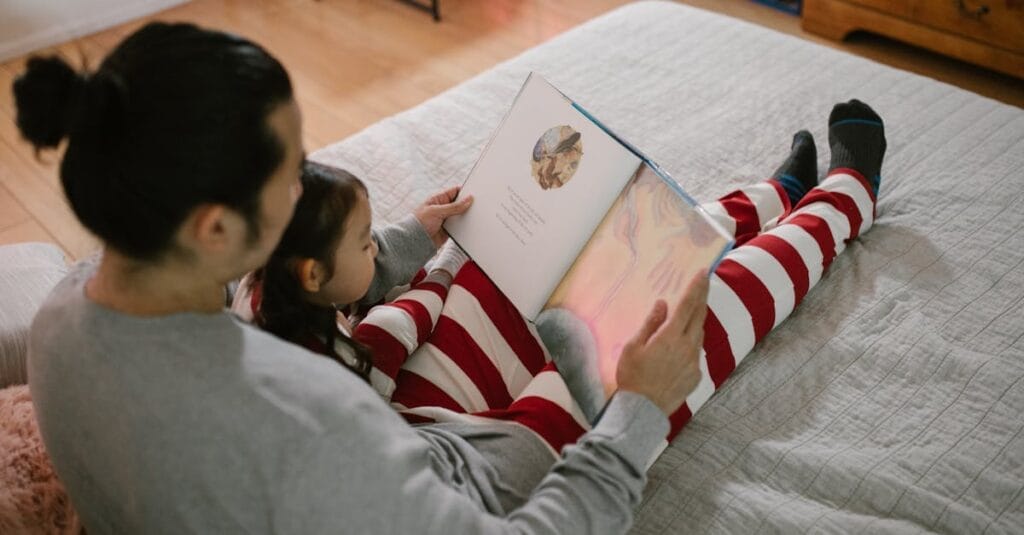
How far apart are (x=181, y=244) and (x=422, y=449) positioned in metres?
0.25

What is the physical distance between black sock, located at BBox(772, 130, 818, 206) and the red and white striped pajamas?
0.38 feet

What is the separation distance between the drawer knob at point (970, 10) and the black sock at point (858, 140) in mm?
948

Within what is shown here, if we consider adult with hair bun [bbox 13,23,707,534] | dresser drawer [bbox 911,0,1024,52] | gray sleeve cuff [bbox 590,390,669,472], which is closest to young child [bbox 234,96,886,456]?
gray sleeve cuff [bbox 590,390,669,472]

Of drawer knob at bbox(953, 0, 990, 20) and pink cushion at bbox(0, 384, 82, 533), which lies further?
drawer knob at bbox(953, 0, 990, 20)

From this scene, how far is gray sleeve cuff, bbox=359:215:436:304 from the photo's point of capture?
1.14 meters

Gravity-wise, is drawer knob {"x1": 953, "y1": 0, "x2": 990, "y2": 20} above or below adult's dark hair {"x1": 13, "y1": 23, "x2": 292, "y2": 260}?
above

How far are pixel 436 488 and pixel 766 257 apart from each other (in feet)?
1.94

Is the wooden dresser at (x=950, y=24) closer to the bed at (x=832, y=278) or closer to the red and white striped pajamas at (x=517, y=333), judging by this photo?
the bed at (x=832, y=278)

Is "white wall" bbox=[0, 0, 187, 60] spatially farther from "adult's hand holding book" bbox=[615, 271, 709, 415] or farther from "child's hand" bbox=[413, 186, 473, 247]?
"adult's hand holding book" bbox=[615, 271, 709, 415]

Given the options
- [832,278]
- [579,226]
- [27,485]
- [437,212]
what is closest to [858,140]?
[832,278]

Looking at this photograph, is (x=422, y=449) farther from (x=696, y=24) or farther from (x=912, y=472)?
(x=696, y=24)

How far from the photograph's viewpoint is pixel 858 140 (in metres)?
1.30

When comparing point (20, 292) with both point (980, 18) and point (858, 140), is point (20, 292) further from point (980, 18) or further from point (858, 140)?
point (980, 18)

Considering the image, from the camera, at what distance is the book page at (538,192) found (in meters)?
1.00
